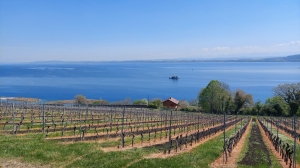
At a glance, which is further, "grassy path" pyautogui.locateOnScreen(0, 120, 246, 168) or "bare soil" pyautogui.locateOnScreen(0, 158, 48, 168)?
"grassy path" pyautogui.locateOnScreen(0, 120, 246, 168)

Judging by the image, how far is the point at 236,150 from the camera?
21344mm

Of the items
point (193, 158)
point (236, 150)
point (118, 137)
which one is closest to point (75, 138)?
point (118, 137)

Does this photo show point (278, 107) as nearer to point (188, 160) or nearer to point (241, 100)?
point (241, 100)

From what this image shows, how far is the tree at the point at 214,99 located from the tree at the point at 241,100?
2608mm

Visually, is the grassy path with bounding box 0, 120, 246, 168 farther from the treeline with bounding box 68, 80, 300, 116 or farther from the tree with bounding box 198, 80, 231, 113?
the tree with bounding box 198, 80, 231, 113

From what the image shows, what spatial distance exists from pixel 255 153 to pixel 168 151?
19.6 ft

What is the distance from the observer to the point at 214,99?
8150 cm

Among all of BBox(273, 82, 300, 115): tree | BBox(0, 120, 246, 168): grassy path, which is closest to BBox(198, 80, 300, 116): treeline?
BBox(273, 82, 300, 115): tree

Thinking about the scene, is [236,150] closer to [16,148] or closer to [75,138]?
[75,138]

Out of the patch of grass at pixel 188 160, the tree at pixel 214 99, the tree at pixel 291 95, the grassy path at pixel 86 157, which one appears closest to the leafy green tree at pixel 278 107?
the tree at pixel 291 95

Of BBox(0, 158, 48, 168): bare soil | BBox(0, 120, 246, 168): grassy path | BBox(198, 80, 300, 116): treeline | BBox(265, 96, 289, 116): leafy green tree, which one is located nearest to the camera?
BBox(0, 158, 48, 168): bare soil

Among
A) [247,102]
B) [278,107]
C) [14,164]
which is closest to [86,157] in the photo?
[14,164]

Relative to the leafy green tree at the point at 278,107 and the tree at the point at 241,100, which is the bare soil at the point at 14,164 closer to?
the leafy green tree at the point at 278,107

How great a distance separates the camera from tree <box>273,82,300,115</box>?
254 ft
